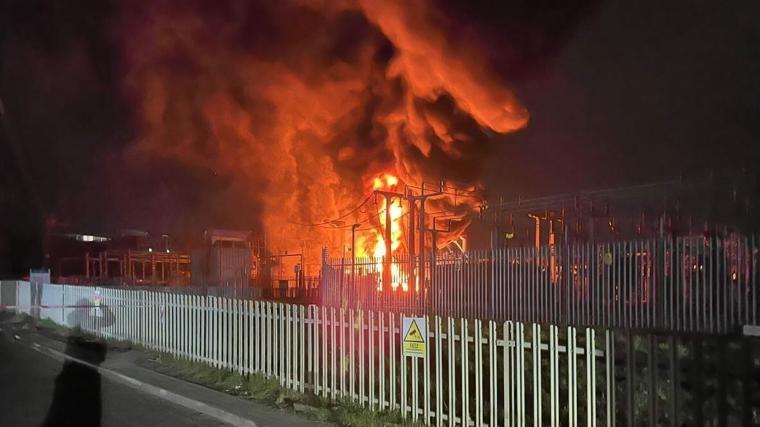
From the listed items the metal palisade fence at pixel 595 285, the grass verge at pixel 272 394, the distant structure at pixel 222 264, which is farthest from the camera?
the distant structure at pixel 222 264

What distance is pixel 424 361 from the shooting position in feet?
22.5

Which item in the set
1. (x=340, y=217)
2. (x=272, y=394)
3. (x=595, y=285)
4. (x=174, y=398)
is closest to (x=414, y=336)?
(x=272, y=394)

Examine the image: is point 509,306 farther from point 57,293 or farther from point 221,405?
point 57,293

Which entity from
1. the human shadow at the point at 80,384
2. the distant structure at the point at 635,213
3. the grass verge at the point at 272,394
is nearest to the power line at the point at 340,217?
the distant structure at the point at 635,213

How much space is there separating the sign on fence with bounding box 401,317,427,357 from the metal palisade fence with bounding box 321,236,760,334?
4.02 m

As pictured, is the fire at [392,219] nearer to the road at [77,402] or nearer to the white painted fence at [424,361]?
the white painted fence at [424,361]

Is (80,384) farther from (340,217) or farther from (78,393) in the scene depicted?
(340,217)

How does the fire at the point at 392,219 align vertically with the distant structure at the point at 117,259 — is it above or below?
above

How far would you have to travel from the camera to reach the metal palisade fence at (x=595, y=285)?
1001 cm

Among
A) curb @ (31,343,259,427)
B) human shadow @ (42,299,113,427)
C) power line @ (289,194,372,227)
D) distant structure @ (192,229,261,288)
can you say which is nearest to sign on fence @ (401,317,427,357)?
curb @ (31,343,259,427)

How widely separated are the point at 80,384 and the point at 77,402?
1.43 metres

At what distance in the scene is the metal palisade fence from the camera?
1001 centimetres

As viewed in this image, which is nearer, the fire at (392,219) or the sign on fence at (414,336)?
the sign on fence at (414,336)

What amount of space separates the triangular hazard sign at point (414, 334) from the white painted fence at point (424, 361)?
136 millimetres
